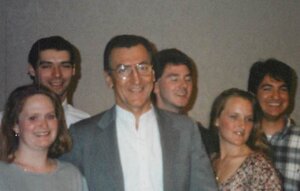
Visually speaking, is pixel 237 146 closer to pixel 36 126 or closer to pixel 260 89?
pixel 260 89

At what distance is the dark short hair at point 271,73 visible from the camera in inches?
120

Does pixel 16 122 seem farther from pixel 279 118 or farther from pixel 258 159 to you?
pixel 279 118

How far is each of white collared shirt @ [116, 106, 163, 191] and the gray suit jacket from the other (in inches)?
1.6

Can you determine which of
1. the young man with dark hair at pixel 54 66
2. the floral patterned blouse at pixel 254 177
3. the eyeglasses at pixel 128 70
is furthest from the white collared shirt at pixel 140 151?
the young man with dark hair at pixel 54 66

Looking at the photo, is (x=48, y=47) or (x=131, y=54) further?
(x=48, y=47)

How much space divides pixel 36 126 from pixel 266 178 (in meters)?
1.19

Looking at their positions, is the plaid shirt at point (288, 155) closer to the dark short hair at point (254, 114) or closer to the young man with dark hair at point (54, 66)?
the dark short hair at point (254, 114)

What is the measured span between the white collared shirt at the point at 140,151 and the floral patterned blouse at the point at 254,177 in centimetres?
47

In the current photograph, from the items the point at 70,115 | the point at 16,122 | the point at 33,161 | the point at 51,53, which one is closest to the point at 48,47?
the point at 51,53

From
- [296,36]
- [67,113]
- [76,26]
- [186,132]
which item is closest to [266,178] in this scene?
[186,132]

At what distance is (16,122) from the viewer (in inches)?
79.9

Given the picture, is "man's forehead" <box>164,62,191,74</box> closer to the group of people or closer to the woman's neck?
the group of people

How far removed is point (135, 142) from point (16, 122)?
58 centimetres

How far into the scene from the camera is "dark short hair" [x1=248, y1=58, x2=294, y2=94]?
3.06m
